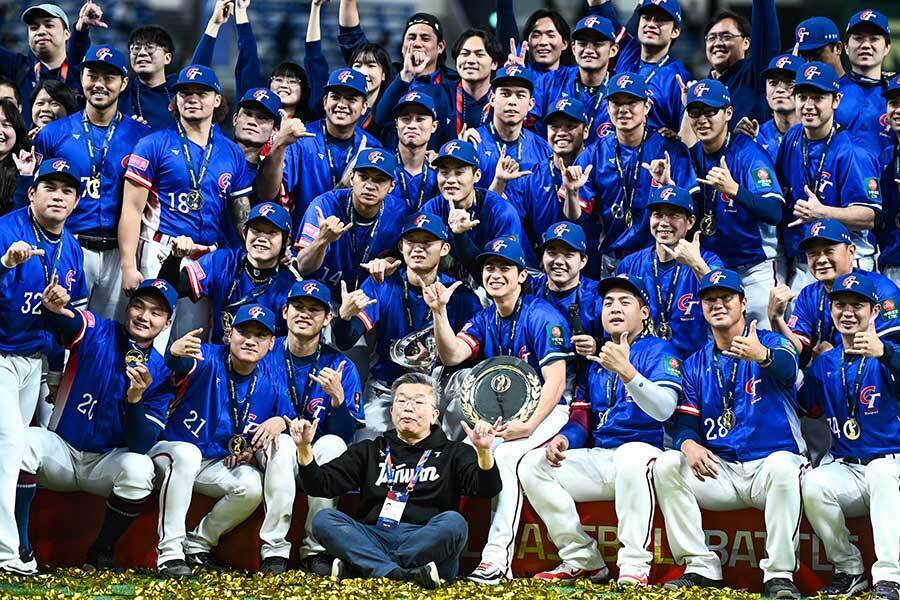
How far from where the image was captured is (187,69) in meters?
9.21

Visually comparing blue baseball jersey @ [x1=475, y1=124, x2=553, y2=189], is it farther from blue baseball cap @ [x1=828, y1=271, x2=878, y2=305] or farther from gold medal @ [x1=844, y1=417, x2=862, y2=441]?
gold medal @ [x1=844, y1=417, x2=862, y2=441]

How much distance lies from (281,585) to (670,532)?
2044mm

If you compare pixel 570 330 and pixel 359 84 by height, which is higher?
pixel 359 84

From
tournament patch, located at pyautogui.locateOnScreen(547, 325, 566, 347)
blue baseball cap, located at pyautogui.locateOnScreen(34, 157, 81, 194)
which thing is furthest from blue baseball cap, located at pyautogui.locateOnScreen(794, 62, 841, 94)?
blue baseball cap, located at pyautogui.locateOnScreen(34, 157, 81, 194)

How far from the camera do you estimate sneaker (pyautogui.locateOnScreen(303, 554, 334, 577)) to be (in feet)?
25.6

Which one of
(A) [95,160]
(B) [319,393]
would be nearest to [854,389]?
(B) [319,393]

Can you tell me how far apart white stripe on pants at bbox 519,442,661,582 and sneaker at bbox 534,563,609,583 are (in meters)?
0.02

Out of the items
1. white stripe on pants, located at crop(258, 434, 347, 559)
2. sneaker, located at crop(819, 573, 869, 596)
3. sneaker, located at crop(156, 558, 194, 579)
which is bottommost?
sneaker, located at crop(156, 558, 194, 579)

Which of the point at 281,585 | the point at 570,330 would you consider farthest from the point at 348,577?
the point at 570,330

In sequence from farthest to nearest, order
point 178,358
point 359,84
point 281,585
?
1. point 359,84
2. point 178,358
3. point 281,585

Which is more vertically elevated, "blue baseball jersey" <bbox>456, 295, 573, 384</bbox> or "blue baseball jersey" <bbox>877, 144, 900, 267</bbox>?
"blue baseball jersey" <bbox>877, 144, 900, 267</bbox>

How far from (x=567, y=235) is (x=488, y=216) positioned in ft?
2.33

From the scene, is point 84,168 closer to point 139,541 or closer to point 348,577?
point 139,541

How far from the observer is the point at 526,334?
336 inches
